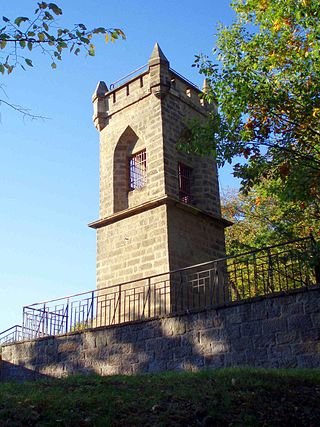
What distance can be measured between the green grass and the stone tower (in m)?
7.04

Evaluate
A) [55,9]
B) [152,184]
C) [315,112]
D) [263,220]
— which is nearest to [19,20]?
[55,9]

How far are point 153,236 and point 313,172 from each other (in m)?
5.80

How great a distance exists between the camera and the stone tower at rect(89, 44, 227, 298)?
15.7 m

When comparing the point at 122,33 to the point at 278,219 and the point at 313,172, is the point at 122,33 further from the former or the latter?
the point at 278,219

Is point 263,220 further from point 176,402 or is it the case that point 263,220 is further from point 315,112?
point 176,402

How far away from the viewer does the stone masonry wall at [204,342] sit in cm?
1027

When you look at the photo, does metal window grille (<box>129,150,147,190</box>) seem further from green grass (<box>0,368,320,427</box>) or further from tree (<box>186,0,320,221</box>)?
green grass (<box>0,368,320,427</box>)

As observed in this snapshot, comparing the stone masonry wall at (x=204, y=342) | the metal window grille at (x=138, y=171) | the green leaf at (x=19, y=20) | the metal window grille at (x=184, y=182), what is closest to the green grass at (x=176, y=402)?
the stone masonry wall at (x=204, y=342)

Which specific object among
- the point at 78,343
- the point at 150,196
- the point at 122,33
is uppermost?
the point at 150,196

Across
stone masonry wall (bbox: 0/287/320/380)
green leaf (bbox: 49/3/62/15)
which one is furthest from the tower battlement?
green leaf (bbox: 49/3/62/15)

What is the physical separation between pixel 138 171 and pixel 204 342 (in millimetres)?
7669

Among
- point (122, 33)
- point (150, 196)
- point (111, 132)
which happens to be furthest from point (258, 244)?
point (122, 33)

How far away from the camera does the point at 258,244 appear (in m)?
18.6

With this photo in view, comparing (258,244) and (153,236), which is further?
(258,244)
